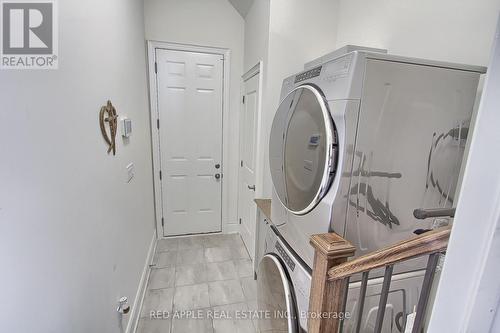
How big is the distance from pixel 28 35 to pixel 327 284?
1279mm

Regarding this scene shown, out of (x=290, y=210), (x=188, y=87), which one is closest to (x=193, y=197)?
(x=188, y=87)

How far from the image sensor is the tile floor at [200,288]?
71.9 inches

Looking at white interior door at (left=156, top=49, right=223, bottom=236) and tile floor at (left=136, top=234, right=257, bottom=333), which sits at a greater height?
white interior door at (left=156, top=49, right=223, bottom=236)

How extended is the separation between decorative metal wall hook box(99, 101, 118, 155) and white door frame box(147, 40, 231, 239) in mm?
1380

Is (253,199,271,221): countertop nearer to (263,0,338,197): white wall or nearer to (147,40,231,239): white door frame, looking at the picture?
(263,0,338,197): white wall

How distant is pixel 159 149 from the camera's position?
9.32ft

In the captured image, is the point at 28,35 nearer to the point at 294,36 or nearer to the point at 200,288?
the point at 294,36

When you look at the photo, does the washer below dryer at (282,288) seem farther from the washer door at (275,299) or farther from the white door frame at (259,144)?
the white door frame at (259,144)

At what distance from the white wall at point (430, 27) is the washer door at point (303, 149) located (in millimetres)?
836

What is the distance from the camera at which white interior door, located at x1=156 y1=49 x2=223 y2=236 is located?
2.76 meters

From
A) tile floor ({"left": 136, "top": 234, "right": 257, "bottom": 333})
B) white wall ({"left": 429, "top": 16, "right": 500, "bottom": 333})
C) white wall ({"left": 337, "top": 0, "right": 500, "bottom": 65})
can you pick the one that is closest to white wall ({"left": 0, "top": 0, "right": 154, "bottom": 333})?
tile floor ({"left": 136, "top": 234, "right": 257, "bottom": 333})

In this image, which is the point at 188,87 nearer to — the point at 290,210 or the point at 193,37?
the point at 193,37

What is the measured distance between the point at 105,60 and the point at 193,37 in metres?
1.67

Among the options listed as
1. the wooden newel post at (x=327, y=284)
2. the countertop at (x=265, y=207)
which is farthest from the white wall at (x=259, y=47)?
the wooden newel post at (x=327, y=284)
